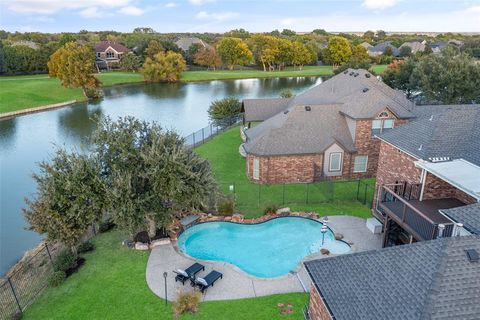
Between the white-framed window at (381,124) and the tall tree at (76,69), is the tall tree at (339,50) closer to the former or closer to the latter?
the tall tree at (76,69)

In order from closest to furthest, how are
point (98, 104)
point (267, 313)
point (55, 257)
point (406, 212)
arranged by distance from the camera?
1. point (267, 313)
2. point (406, 212)
3. point (55, 257)
4. point (98, 104)

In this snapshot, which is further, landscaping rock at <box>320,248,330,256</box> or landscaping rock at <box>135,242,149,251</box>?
landscaping rock at <box>135,242,149,251</box>

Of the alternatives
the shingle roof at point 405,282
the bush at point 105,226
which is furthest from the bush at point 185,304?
the bush at point 105,226

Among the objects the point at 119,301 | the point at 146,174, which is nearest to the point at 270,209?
the point at 146,174

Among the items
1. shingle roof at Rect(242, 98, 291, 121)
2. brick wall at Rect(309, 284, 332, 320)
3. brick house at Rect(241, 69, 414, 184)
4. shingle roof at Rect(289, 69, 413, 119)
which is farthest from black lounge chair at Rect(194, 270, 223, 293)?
shingle roof at Rect(242, 98, 291, 121)

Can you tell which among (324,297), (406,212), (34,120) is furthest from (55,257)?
(34,120)

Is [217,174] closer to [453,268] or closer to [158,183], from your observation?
[158,183]

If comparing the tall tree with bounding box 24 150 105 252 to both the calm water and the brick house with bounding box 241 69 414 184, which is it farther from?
the brick house with bounding box 241 69 414 184
